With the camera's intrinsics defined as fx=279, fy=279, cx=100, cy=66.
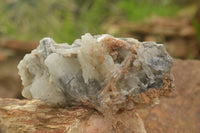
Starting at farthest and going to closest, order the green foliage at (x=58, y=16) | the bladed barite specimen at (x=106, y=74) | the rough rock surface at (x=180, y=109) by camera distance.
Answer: the green foliage at (x=58, y=16), the rough rock surface at (x=180, y=109), the bladed barite specimen at (x=106, y=74)

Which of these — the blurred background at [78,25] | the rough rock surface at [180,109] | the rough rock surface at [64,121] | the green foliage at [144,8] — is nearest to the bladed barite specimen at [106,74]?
the rough rock surface at [64,121]

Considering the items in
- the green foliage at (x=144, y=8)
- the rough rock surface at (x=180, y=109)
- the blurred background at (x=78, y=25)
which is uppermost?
the green foliage at (x=144, y=8)

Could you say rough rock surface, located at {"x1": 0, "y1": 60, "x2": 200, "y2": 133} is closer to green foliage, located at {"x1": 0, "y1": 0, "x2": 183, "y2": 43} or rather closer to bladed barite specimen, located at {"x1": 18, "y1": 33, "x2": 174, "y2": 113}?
bladed barite specimen, located at {"x1": 18, "y1": 33, "x2": 174, "y2": 113}

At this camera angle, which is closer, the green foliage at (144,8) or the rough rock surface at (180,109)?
the rough rock surface at (180,109)

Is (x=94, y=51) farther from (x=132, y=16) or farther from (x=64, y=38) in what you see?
(x=132, y=16)

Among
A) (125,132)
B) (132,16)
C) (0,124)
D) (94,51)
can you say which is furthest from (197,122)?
(132,16)

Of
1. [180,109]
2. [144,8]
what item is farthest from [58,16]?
[180,109]

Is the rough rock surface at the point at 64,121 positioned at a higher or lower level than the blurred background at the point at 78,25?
lower

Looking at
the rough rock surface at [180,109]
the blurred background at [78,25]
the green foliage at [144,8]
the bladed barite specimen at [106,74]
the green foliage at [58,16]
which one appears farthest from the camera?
the green foliage at [144,8]

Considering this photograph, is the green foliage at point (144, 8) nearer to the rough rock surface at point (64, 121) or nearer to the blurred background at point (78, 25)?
the blurred background at point (78, 25)
